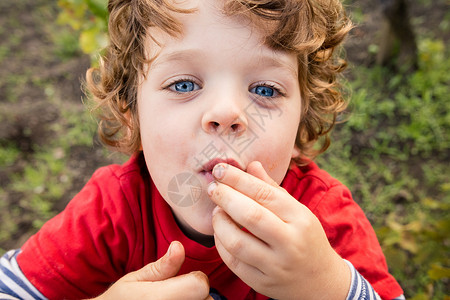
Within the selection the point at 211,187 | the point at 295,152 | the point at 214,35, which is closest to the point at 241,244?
the point at 211,187

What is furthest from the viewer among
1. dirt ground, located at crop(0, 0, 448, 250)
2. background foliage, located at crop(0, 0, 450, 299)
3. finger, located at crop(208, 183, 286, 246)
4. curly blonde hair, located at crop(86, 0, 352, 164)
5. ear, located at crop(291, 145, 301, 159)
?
dirt ground, located at crop(0, 0, 448, 250)

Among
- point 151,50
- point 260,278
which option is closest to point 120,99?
point 151,50

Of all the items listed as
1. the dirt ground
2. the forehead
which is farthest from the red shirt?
the dirt ground

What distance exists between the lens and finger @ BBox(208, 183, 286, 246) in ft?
3.59

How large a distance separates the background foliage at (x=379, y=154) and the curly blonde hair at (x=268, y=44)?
72 cm

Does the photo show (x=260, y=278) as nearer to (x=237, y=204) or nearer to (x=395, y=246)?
(x=237, y=204)

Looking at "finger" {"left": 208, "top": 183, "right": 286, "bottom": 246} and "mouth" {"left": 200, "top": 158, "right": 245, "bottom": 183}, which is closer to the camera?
"finger" {"left": 208, "top": 183, "right": 286, "bottom": 246}

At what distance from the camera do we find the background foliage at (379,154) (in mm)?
2437

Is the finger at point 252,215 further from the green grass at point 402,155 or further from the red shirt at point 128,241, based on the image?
the green grass at point 402,155

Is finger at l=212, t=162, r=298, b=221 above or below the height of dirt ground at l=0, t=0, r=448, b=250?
above

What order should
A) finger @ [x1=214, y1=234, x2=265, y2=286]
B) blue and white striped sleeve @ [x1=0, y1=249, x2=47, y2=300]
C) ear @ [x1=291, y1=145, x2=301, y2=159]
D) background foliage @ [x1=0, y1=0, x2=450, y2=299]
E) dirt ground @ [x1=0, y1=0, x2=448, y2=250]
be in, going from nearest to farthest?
finger @ [x1=214, y1=234, x2=265, y2=286]
blue and white striped sleeve @ [x1=0, y1=249, x2=47, y2=300]
ear @ [x1=291, y1=145, x2=301, y2=159]
background foliage @ [x1=0, y1=0, x2=450, y2=299]
dirt ground @ [x1=0, y1=0, x2=448, y2=250]

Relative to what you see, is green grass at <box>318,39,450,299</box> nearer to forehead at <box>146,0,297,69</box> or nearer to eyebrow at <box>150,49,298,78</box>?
eyebrow at <box>150,49,298,78</box>

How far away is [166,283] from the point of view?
1.31 meters

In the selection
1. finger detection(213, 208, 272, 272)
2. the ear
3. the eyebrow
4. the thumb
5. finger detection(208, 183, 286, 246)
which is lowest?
the thumb
